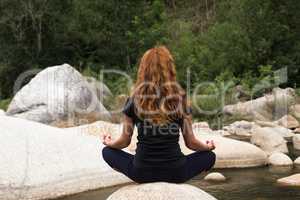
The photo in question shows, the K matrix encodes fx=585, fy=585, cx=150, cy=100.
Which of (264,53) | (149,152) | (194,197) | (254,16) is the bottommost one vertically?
(194,197)

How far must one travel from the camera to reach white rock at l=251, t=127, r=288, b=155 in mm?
11523

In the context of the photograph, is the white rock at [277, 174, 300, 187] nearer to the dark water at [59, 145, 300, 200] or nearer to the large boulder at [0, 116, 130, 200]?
the dark water at [59, 145, 300, 200]

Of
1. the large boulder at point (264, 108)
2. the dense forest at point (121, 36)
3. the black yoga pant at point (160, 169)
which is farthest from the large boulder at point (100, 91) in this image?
the black yoga pant at point (160, 169)

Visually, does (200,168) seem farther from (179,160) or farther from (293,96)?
(293,96)

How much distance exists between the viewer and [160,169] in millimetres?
5215

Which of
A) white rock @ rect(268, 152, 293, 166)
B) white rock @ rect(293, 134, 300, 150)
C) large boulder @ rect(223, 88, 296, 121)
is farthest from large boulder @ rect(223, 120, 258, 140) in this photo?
white rock @ rect(268, 152, 293, 166)

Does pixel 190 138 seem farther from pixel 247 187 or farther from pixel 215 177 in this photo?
pixel 215 177

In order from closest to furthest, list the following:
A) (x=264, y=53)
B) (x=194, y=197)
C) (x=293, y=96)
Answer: (x=194, y=197) < (x=293, y=96) < (x=264, y=53)

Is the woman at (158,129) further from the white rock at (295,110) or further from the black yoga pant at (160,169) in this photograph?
the white rock at (295,110)

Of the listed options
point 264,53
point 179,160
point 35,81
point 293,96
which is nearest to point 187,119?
point 179,160

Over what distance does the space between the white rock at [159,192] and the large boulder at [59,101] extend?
10.2 meters

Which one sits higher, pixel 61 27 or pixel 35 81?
pixel 61 27

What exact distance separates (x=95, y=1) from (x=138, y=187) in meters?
24.6

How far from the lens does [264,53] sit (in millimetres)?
23891
